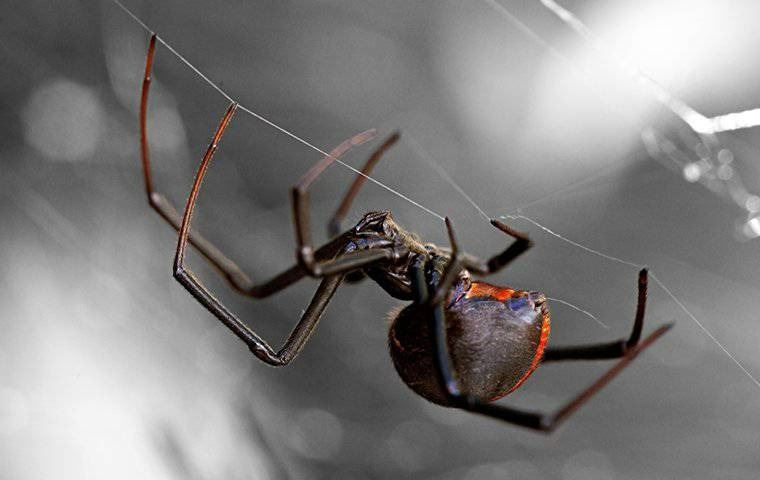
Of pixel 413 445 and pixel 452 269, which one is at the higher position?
pixel 452 269

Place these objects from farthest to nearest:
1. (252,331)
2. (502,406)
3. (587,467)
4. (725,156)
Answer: (587,467) → (725,156) → (252,331) → (502,406)

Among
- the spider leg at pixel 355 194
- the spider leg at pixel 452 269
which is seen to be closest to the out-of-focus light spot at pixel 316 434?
the spider leg at pixel 355 194

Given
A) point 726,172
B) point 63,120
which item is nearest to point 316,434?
point 63,120

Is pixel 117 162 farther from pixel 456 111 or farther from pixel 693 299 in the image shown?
pixel 693 299

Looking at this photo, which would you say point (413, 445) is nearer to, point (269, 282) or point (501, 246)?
point (501, 246)

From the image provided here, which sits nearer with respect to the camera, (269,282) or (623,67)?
(269,282)

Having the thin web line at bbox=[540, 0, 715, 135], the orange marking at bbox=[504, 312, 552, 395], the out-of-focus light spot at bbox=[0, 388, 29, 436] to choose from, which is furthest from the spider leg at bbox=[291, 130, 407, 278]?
the out-of-focus light spot at bbox=[0, 388, 29, 436]

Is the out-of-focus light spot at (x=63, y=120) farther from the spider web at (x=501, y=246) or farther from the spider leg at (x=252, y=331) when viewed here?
the spider leg at (x=252, y=331)

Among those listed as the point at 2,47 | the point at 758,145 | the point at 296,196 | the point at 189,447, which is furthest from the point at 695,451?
the point at 2,47
